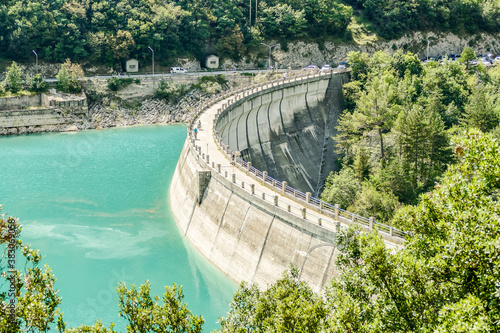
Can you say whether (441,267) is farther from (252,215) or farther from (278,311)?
(252,215)

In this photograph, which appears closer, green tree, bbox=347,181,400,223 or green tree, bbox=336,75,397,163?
green tree, bbox=347,181,400,223

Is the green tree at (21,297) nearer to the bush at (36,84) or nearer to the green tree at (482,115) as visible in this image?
the green tree at (482,115)

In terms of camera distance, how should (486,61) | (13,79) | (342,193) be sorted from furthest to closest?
(486,61), (13,79), (342,193)

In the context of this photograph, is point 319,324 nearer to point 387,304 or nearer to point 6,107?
point 387,304

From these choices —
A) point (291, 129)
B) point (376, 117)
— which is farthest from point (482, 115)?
point (291, 129)

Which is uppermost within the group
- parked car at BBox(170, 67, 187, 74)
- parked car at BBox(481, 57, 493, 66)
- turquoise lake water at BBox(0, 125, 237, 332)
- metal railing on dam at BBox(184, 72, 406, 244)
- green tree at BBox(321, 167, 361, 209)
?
parked car at BBox(481, 57, 493, 66)

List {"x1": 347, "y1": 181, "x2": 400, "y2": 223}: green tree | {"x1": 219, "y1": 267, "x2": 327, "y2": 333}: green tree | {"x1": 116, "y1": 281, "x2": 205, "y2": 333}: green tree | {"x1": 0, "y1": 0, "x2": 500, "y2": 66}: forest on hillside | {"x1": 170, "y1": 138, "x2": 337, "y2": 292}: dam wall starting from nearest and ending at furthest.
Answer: {"x1": 219, "y1": 267, "x2": 327, "y2": 333}: green tree
{"x1": 116, "y1": 281, "x2": 205, "y2": 333}: green tree
{"x1": 170, "y1": 138, "x2": 337, "y2": 292}: dam wall
{"x1": 347, "y1": 181, "x2": 400, "y2": 223}: green tree
{"x1": 0, "y1": 0, "x2": 500, "y2": 66}: forest on hillside

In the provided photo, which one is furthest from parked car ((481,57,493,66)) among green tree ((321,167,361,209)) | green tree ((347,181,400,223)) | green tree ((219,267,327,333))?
green tree ((219,267,327,333))

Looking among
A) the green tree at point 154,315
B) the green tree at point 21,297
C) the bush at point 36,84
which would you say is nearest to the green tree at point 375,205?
the green tree at point 154,315

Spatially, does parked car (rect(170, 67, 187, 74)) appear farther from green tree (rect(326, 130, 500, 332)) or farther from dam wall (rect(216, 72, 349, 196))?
green tree (rect(326, 130, 500, 332))
